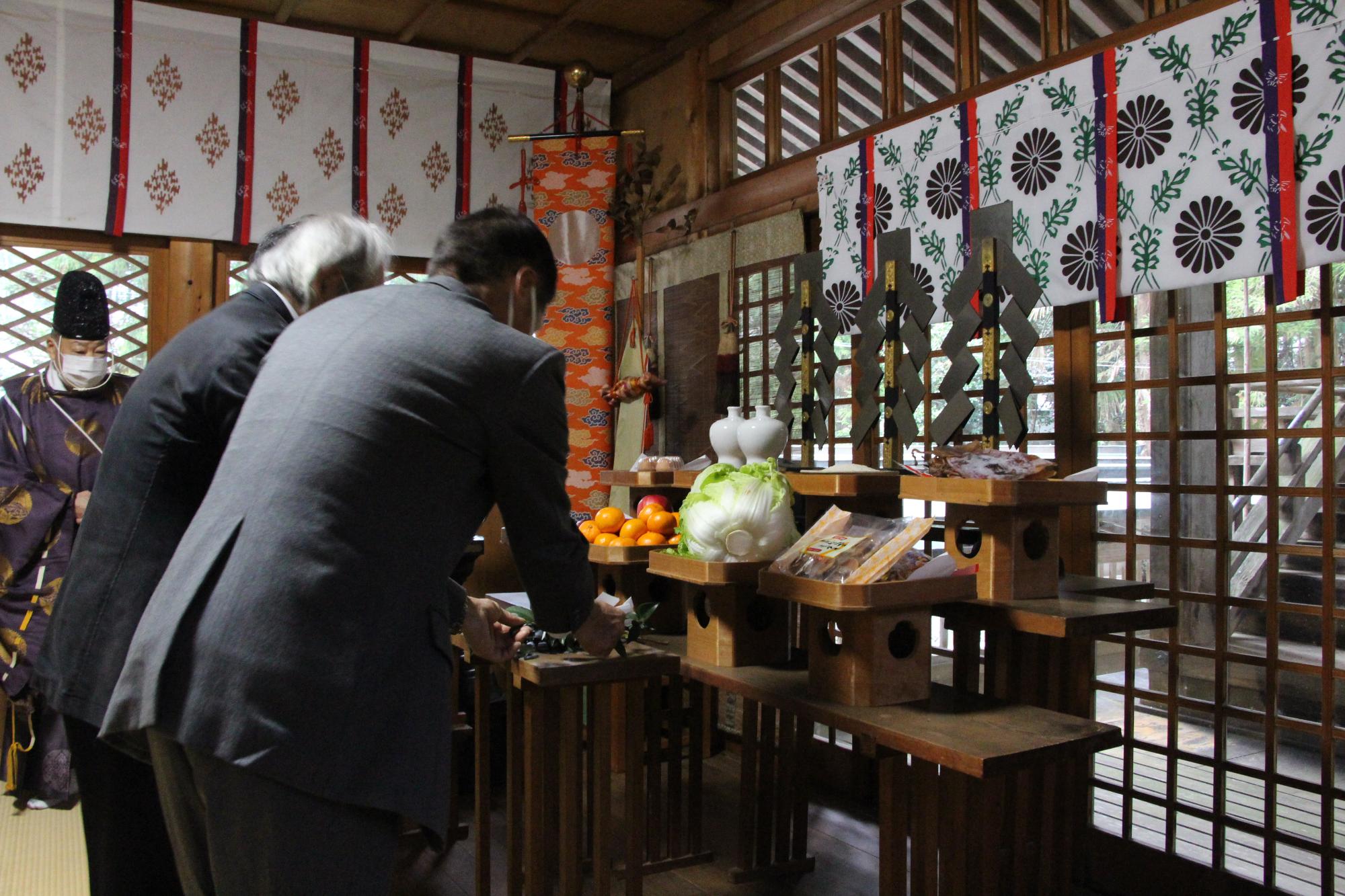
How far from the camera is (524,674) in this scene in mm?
2109

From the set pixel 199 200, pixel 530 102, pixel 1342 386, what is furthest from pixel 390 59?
pixel 1342 386

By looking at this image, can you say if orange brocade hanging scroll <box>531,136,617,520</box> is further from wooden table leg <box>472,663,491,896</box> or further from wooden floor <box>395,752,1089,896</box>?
wooden table leg <box>472,663,491,896</box>

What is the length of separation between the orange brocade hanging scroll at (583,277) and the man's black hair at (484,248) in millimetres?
3487

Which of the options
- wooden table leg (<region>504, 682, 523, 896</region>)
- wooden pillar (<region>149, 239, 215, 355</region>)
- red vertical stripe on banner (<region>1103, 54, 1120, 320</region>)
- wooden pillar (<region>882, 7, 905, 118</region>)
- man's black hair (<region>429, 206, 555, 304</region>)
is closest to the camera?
man's black hair (<region>429, 206, 555, 304</region>)

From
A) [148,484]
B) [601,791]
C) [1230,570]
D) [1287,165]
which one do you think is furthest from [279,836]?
[1287,165]

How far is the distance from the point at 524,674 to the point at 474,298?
892 mm

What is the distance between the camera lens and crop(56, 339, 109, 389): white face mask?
3.84 meters

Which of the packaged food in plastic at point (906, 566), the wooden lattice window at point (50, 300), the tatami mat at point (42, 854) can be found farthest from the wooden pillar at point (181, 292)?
the packaged food in plastic at point (906, 566)

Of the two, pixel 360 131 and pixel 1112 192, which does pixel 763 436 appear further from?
pixel 360 131

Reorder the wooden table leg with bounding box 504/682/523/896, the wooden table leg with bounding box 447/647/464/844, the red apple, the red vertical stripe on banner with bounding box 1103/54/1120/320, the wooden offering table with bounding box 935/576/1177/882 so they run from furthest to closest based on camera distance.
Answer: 1. the wooden table leg with bounding box 447/647/464/844
2. the red apple
3. the red vertical stripe on banner with bounding box 1103/54/1120/320
4. the wooden table leg with bounding box 504/682/523/896
5. the wooden offering table with bounding box 935/576/1177/882

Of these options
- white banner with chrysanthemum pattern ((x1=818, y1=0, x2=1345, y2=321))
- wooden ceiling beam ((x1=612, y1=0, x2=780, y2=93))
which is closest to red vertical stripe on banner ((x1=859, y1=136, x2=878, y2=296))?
white banner with chrysanthemum pattern ((x1=818, y1=0, x2=1345, y2=321))

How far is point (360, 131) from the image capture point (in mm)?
5129

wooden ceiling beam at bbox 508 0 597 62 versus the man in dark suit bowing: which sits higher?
wooden ceiling beam at bbox 508 0 597 62

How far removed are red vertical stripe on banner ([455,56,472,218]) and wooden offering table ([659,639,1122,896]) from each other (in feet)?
11.0
